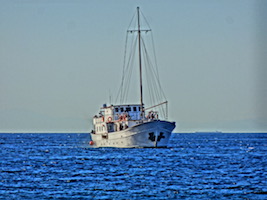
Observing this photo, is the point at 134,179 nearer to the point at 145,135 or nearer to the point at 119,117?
the point at 145,135

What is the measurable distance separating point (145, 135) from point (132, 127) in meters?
2.58

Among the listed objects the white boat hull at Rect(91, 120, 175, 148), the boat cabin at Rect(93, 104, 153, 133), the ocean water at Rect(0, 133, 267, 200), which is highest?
the boat cabin at Rect(93, 104, 153, 133)

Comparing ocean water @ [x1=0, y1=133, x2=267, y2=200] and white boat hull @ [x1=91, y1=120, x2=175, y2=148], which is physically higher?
white boat hull @ [x1=91, y1=120, x2=175, y2=148]

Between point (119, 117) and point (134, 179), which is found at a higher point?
point (119, 117)

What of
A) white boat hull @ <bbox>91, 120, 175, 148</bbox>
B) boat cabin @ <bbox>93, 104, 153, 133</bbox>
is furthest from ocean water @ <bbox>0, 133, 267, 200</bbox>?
boat cabin @ <bbox>93, 104, 153, 133</bbox>

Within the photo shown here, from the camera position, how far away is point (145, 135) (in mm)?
92875

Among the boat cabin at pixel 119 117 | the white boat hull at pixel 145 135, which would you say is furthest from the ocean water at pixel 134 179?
the boat cabin at pixel 119 117

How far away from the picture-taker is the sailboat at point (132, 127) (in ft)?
303

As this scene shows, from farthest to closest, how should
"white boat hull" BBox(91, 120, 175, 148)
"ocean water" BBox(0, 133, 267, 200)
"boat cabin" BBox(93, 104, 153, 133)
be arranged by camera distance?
"boat cabin" BBox(93, 104, 153, 133) < "white boat hull" BBox(91, 120, 175, 148) < "ocean water" BBox(0, 133, 267, 200)

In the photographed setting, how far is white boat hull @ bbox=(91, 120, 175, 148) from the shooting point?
3612 inches

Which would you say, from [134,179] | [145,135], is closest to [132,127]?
[145,135]

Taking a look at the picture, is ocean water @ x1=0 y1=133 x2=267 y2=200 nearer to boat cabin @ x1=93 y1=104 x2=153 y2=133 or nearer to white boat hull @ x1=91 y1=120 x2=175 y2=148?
white boat hull @ x1=91 y1=120 x2=175 y2=148

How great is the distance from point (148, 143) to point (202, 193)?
155ft

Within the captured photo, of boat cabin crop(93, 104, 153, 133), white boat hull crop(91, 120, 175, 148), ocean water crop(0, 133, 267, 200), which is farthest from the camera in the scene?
boat cabin crop(93, 104, 153, 133)
